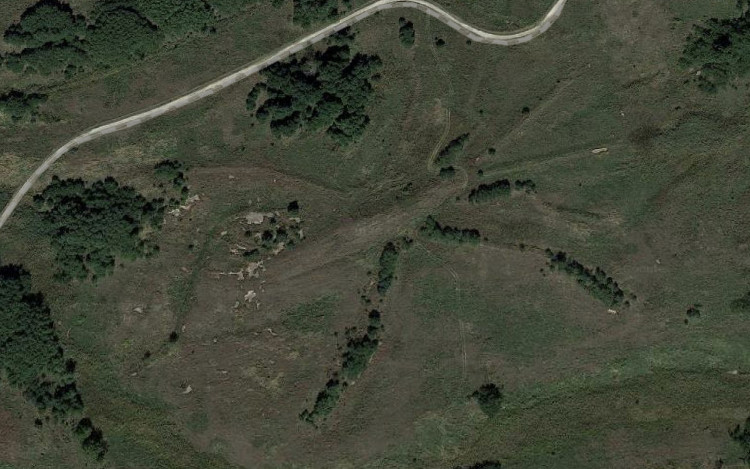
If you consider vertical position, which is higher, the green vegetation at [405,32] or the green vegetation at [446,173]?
the green vegetation at [405,32]

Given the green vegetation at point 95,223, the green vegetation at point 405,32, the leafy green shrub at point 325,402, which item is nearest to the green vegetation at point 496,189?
the green vegetation at point 405,32

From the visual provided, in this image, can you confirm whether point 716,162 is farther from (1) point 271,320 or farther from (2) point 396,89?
(1) point 271,320

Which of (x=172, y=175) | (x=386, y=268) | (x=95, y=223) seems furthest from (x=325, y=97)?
(x=95, y=223)

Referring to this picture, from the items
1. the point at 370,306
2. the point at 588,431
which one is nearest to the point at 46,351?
the point at 370,306

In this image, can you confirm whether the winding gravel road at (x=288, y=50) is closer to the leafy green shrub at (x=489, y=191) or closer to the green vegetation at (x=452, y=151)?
the green vegetation at (x=452, y=151)

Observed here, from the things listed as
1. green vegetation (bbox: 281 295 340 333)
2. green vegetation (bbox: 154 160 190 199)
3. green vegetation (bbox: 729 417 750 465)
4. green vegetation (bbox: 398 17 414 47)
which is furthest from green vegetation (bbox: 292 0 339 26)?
green vegetation (bbox: 729 417 750 465)

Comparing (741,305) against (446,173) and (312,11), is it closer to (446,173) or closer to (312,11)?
(446,173)
